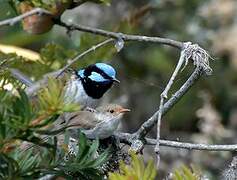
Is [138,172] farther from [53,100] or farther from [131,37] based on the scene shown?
[131,37]

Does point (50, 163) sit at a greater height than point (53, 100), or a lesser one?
lesser

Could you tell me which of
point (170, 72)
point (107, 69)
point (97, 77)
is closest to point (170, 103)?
point (107, 69)

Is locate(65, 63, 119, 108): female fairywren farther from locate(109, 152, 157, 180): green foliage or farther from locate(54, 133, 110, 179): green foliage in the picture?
locate(109, 152, 157, 180): green foliage

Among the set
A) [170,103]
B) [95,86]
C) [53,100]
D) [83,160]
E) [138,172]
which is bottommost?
[95,86]

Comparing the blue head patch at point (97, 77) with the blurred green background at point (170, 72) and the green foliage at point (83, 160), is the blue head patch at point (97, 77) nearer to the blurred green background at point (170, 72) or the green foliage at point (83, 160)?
the green foliage at point (83, 160)

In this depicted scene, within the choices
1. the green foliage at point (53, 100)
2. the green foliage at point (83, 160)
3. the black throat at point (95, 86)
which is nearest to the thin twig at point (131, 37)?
the black throat at point (95, 86)

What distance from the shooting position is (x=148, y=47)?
5.35 meters

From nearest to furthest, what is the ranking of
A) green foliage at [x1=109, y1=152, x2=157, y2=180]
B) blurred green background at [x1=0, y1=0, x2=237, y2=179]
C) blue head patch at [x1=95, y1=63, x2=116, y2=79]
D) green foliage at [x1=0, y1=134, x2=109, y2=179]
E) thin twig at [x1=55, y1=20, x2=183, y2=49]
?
green foliage at [x1=109, y1=152, x2=157, y2=180]
green foliage at [x1=0, y1=134, x2=109, y2=179]
thin twig at [x1=55, y1=20, x2=183, y2=49]
blue head patch at [x1=95, y1=63, x2=116, y2=79]
blurred green background at [x1=0, y1=0, x2=237, y2=179]

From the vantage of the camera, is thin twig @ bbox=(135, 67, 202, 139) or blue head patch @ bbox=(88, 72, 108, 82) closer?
thin twig @ bbox=(135, 67, 202, 139)

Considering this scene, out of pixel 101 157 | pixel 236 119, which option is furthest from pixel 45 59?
pixel 236 119

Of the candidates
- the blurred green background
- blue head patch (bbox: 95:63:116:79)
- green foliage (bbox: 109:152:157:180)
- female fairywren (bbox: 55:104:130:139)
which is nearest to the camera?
green foliage (bbox: 109:152:157:180)

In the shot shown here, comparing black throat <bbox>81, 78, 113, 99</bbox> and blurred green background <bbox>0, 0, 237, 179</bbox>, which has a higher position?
black throat <bbox>81, 78, 113, 99</bbox>

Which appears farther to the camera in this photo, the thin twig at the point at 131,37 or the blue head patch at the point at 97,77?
the blue head patch at the point at 97,77

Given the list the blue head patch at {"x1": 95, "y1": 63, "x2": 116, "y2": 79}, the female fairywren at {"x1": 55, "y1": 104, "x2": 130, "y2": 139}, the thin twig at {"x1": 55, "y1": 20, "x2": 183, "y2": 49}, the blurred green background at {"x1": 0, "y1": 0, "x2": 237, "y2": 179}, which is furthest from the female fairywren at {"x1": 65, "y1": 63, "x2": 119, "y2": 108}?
the blurred green background at {"x1": 0, "y1": 0, "x2": 237, "y2": 179}
